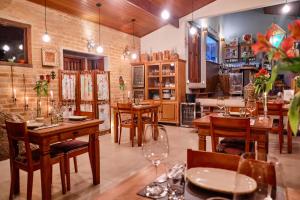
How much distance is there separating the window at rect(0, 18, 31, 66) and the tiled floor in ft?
6.22

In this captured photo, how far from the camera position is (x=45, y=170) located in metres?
2.17

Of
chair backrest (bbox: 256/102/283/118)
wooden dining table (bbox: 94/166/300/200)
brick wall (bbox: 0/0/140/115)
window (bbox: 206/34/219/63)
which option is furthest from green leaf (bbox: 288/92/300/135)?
window (bbox: 206/34/219/63)

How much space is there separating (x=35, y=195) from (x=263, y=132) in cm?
252

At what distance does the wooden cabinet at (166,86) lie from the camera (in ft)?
21.8

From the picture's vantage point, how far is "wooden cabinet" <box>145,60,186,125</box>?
6641mm

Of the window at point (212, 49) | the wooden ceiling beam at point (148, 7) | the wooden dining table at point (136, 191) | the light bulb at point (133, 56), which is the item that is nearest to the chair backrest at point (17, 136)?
Result: the wooden dining table at point (136, 191)

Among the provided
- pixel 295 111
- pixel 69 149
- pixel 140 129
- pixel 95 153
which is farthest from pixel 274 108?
pixel 295 111

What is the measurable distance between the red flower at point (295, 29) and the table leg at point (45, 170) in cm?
214

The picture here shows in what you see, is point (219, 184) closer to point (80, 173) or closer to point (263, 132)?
point (263, 132)

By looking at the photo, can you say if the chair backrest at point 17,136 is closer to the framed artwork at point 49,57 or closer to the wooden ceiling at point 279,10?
the framed artwork at point 49,57

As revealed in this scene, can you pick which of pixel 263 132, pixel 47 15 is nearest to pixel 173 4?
pixel 47 15

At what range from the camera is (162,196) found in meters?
0.95

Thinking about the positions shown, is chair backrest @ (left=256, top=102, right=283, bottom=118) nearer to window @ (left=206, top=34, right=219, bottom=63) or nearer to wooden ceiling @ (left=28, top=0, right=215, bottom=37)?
wooden ceiling @ (left=28, top=0, right=215, bottom=37)

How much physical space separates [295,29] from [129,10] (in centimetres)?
575
